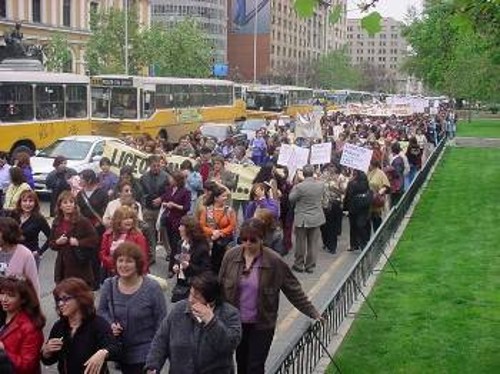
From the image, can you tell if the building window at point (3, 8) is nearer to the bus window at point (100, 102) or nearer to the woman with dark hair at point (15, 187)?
the bus window at point (100, 102)

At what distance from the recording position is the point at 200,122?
4000 cm

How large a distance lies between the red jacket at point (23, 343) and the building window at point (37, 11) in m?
66.0

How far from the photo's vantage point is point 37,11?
6919 cm

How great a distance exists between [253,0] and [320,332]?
143 m

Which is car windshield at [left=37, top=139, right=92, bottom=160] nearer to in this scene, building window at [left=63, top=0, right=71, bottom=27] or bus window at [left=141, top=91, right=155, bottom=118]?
bus window at [left=141, top=91, right=155, bottom=118]

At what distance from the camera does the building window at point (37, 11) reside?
6869 centimetres

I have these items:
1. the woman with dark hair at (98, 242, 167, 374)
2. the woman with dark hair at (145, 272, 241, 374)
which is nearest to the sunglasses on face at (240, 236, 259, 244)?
the woman with dark hair at (98, 242, 167, 374)

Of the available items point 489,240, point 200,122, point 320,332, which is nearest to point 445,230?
point 489,240

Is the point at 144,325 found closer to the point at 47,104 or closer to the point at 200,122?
the point at 47,104

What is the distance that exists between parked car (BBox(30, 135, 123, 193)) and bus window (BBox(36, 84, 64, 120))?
14.3 feet

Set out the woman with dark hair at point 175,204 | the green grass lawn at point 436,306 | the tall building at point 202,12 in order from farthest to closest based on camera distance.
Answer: the tall building at point 202,12, the woman with dark hair at point 175,204, the green grass lawn at point 436,306

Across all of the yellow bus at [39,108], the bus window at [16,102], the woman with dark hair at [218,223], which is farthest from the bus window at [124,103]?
the woman with dark hair at [218,223]

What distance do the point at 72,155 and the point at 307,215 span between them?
32.1ft

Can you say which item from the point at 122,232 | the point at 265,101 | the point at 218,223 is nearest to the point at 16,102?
the point at 218,223
